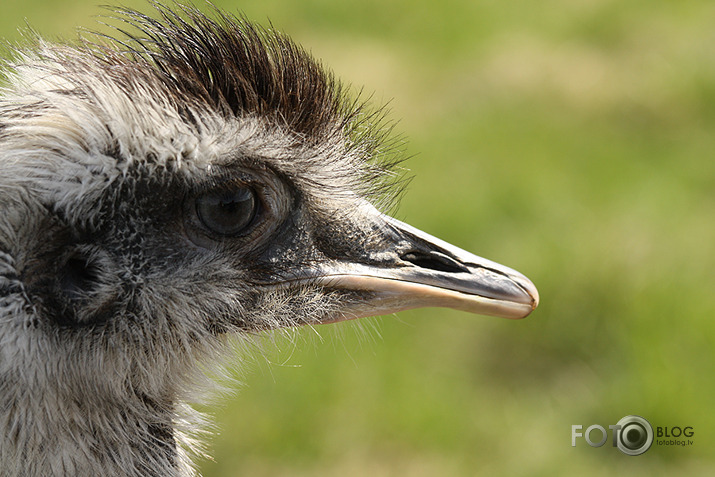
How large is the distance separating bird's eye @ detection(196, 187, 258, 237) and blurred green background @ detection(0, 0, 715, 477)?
333 mm

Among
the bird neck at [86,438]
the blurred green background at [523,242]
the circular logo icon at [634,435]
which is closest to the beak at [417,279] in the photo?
the blurred green background at [523,242]

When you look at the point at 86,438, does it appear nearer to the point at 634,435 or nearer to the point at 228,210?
the point at 228,210

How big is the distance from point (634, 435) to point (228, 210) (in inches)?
107

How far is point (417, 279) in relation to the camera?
236 centimetres

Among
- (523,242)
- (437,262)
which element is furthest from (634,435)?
(437,262)

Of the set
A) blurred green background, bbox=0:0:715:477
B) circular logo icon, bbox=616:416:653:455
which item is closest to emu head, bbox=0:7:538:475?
blurred green background, bbox=0:0:715:477

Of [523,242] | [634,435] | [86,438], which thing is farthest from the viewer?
[523,242]

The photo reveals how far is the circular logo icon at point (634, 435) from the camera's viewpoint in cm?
412

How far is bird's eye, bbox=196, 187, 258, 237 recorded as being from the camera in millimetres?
2117

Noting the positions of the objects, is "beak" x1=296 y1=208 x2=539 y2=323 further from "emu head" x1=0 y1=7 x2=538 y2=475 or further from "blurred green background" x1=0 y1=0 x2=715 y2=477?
"blurred green background" x1=0 y1=0 x2=715 y2=477

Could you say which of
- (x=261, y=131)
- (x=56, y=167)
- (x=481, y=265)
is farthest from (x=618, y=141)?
(x=56, y=167)

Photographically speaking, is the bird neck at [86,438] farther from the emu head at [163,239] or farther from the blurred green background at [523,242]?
the blurred green background at [523,242]

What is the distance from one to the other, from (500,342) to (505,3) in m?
4.13

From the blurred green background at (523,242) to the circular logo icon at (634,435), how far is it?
5 cm
